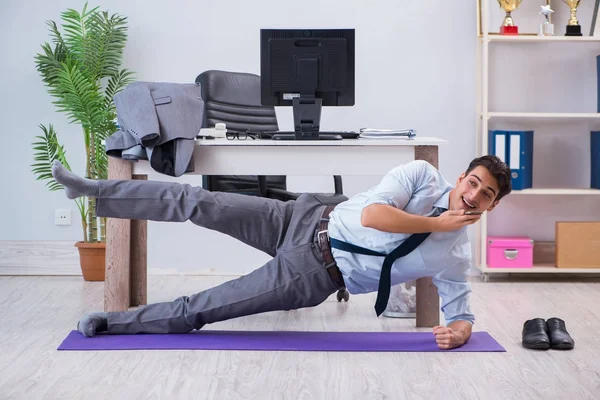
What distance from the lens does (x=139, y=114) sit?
3.18m

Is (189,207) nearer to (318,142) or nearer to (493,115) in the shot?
(318,142)

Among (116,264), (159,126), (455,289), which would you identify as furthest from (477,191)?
(116,264)

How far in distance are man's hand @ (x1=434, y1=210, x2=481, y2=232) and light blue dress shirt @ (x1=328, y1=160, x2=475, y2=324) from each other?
123 millimetres

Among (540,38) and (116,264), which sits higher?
(540,38)

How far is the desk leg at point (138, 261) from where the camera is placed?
370cm

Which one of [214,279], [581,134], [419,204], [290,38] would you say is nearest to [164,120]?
[290,38]

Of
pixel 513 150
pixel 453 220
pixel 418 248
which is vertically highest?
pixel 513 150

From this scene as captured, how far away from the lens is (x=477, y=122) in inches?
181

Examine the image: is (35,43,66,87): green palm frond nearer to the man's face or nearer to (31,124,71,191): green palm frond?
(31,124,71,191): green palm frond

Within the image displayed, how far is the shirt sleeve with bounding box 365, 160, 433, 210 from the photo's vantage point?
8.99ft

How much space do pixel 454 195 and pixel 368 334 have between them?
69 cm

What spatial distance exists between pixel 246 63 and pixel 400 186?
2.07m

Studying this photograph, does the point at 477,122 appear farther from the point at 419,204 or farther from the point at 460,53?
the point at 419,204

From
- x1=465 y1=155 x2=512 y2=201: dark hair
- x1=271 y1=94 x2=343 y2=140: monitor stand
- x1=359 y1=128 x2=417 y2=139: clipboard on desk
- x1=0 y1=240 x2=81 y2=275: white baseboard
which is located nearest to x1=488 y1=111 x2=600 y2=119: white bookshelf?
x1=359 y1=128 x2=417 y2=139: clipboard on desk
